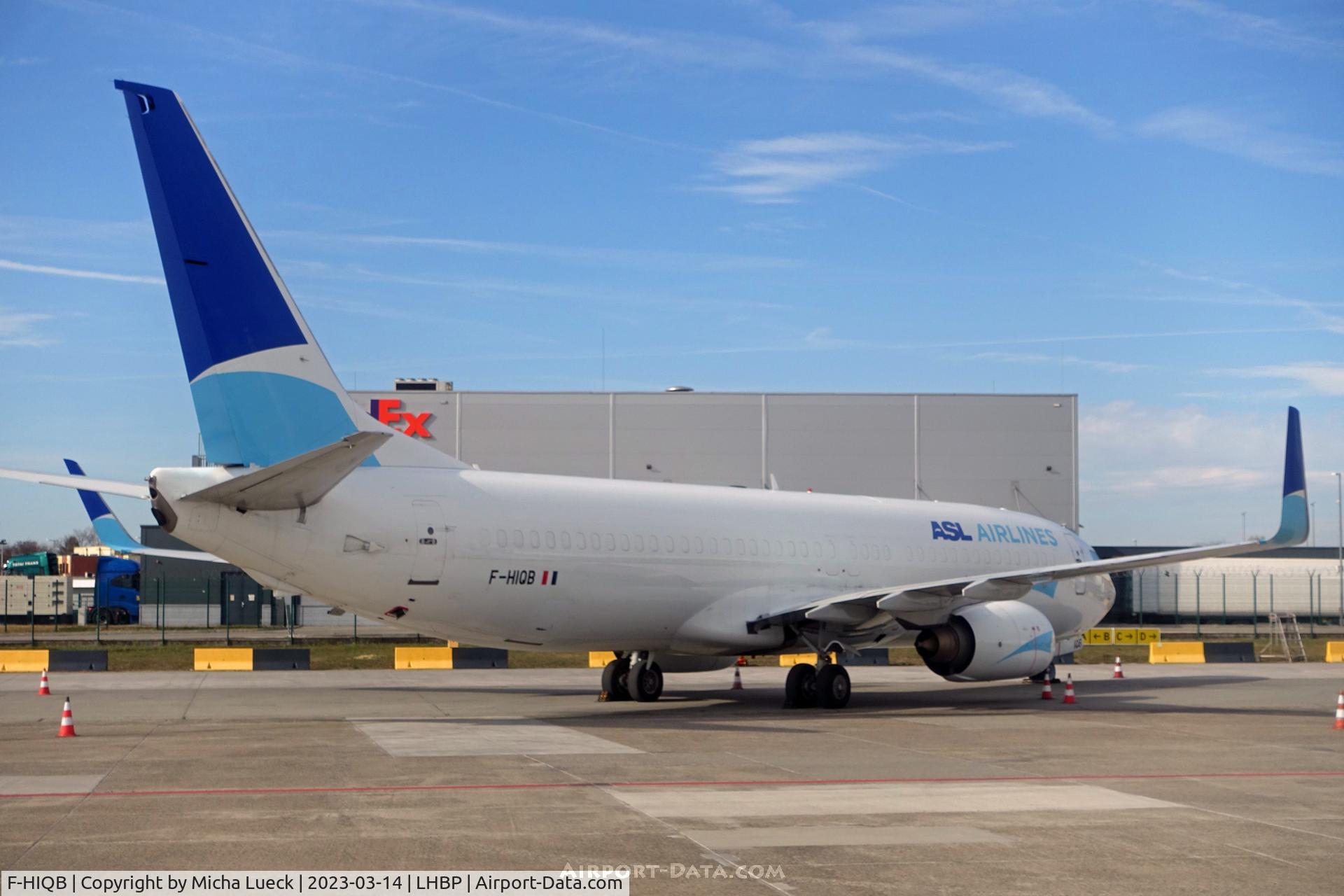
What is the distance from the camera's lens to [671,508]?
22.0 metres

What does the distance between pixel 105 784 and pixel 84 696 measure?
13.1 m

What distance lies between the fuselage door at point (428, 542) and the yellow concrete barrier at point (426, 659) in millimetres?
15788

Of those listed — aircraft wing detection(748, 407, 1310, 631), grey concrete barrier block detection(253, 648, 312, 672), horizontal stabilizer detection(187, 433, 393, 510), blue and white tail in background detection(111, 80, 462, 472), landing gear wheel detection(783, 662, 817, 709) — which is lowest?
grey concrete barrier block detection(253, 648, 312, 672)

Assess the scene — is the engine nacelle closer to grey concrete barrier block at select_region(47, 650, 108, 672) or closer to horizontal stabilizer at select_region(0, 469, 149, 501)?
horizontal stabilizer at select_region(0, 469, 149, 501)

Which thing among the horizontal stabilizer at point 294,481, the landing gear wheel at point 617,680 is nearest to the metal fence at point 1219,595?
the landing gear wheel at point 617,680

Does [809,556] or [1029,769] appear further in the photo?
[809,556]

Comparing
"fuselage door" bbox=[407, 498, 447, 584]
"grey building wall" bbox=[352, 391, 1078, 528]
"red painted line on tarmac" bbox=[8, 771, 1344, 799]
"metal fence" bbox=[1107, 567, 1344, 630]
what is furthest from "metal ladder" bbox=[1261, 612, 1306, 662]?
"fuselage door" bbox=[407, 498, 447, 584]

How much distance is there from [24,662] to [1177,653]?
99.2 ft

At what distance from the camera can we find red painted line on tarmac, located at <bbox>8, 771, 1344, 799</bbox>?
11312mm

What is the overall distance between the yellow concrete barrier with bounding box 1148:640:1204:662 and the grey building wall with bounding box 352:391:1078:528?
1341 cm

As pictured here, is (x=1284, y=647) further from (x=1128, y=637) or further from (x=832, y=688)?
(x=832, y=688)

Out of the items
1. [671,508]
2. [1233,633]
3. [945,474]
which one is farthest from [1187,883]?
[1233,633]

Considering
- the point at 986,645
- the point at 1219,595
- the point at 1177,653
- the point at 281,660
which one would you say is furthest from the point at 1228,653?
the point at 281,660

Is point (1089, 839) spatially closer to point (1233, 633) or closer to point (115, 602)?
point (1233, 633)
